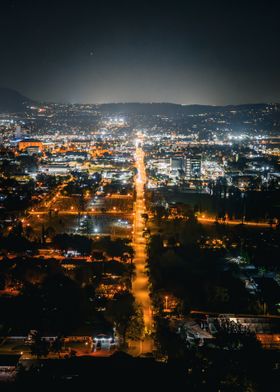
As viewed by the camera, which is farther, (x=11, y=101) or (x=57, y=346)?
(x=11, y=101)

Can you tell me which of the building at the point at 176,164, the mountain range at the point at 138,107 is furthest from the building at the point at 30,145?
the mountain range at the point at 138,107

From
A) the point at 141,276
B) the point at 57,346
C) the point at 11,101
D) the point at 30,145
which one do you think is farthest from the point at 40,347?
the point at 11,101

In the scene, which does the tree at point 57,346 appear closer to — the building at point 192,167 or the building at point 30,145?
the building at point 192,167

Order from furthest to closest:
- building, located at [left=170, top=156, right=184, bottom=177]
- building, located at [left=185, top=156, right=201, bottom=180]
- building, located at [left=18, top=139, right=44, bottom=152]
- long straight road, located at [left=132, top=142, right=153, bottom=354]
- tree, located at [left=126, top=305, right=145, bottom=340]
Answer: building, located at [left=18, top=139, right=44, bottom=152]
building, located at [left=170, top=156, right=184, bottom=177]
building, located at [left=185, top=156, right=201, bottom=180]
long straight road, located at [left=132, top=142, right=153, bottom=354]
tree, located at [left=126, top=305, right=145, bottom=340]

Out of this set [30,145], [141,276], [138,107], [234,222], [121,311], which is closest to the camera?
[121,311]

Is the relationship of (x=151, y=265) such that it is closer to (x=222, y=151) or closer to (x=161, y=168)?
(x=161, y=168)

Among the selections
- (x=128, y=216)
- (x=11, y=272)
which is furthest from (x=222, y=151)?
(x=11, y=272)

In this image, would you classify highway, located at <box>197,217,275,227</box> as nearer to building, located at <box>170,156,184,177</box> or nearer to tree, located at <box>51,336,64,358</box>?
tree, located at <box>51,336,64,358</box>

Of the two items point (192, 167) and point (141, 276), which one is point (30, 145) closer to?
point (192, 167)

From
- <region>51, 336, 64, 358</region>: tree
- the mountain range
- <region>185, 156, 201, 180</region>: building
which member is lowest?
<region>185, 156, 201, 180</region>: building

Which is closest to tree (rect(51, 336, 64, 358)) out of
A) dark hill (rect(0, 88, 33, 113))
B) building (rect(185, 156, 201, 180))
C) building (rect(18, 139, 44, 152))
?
building (rect(185, 156, 201, 180))

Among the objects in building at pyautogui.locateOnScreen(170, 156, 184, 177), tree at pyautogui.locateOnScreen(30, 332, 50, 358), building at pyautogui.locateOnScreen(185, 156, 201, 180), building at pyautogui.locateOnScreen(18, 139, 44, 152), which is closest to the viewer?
tree at pyautogui.locateOnScreen(30, 332, 50, 358)
